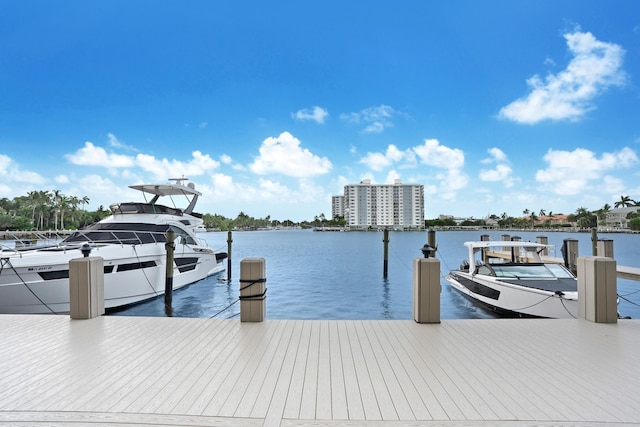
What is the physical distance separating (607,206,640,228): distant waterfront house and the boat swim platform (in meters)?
149

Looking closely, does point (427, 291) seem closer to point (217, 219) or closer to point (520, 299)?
point (520, 299)

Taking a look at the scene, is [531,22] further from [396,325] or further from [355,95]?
[396,325]

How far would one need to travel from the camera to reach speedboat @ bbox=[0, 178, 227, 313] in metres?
9.86

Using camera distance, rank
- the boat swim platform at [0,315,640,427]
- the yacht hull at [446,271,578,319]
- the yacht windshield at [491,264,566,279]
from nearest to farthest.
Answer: the boat swim platform at [0,315,640,427] < the yacht hull at [446,271,578,319] < the yacht windshield at [491,264,566,279]

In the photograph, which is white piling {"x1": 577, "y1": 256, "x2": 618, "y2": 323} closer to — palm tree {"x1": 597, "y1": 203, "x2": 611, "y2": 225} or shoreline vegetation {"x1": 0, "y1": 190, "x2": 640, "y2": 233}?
shoreline vegetation {"x1": 0, "y1": 190, "x2": 640, "y2": 233}

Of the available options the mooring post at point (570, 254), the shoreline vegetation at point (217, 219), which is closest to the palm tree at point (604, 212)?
the shoreline vegetation at point (217, 219)

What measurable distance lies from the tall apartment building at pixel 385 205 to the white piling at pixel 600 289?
16124 cm

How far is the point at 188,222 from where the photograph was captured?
16766mm

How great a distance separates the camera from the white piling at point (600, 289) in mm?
5031

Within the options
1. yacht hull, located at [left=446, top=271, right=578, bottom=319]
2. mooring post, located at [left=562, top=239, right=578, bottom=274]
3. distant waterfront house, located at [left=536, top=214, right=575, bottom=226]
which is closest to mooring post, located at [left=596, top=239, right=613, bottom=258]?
mooring post, located at [left=562, top=239, right=578, bottom=274]

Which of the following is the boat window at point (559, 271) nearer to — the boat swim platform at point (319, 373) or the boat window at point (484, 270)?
the boat window at point (484, 270)

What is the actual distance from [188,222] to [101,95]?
23.5 meters

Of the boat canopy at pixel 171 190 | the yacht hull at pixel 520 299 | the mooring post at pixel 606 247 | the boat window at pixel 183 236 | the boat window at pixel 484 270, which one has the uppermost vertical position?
the boat canopy at pixel 171 190

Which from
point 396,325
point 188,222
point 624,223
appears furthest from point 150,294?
point 624,223
